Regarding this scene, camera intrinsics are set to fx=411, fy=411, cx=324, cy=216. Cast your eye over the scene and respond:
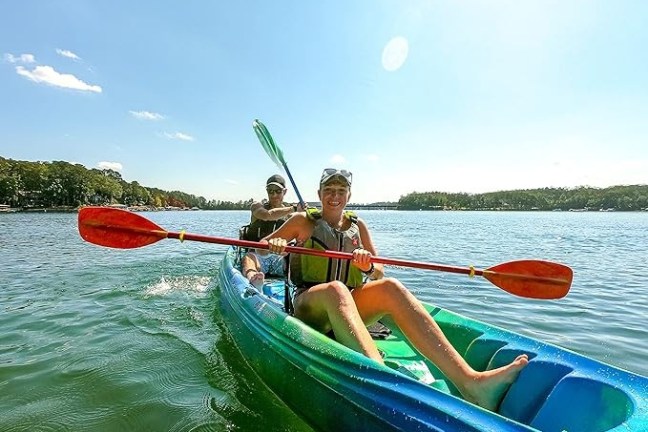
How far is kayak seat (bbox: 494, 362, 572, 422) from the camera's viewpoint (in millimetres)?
2564

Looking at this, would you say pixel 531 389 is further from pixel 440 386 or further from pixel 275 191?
pixel 275 191

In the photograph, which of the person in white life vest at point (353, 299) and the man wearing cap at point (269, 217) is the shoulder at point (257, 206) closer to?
the man wearing cap at point (269, 217)

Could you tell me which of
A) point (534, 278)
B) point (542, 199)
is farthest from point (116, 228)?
point (542, 199)

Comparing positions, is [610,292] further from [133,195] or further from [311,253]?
[133,195]

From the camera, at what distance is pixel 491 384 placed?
8.40ft

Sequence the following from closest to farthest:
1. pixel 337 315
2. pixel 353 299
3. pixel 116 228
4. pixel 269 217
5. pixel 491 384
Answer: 1. pixel 491 384
2. pixel 337 315
3. pixel 353 299
4. pixel 116 228
5. pixel 269 217

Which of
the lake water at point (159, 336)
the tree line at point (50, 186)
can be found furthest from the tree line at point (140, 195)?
the lake water at point (159, 336)

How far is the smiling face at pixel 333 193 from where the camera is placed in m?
3.83

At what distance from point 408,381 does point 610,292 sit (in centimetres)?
825

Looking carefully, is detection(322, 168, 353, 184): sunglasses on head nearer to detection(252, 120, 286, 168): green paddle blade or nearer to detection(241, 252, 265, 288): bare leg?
detection(241, 252, 265, 288): bare leg

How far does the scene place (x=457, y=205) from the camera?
145 metres

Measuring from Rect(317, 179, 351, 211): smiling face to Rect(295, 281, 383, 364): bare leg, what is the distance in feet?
3.01

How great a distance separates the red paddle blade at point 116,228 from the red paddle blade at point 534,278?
3344mm

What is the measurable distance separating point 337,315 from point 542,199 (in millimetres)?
152677
